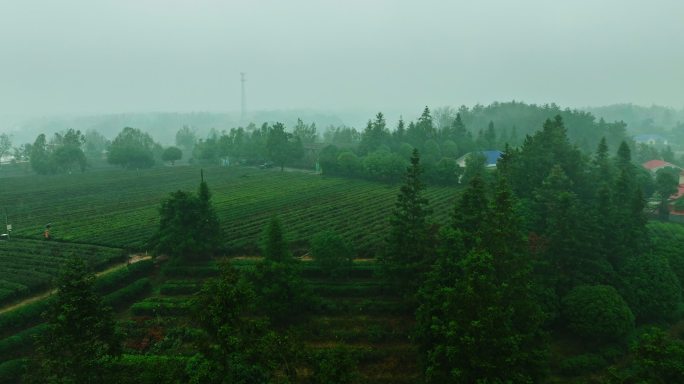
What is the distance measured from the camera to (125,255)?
124ft

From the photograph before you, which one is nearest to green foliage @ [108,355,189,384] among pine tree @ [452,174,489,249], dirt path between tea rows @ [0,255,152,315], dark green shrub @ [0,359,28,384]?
dark green shrub @ [0,359,28,384]

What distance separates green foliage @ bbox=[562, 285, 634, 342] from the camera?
24.5m

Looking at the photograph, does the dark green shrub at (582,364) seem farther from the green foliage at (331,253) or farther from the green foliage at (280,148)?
the green foliage at (280,148)

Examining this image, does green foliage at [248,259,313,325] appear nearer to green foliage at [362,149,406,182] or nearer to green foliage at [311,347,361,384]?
green foliage at [311,347,361,384]

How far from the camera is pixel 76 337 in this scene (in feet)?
52.9

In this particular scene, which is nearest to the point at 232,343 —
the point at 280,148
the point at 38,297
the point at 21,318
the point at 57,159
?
the point at 21,318

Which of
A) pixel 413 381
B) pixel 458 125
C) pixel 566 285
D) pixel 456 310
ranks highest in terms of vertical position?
pixel 458 125

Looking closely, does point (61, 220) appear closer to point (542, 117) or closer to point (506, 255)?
point (506, 255)

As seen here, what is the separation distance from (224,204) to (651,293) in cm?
4758

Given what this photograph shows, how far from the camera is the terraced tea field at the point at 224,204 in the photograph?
146 feet

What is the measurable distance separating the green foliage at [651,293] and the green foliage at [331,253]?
18.5 metres

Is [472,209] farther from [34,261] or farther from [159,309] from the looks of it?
[34,261]

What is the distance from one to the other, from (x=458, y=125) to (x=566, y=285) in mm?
85978

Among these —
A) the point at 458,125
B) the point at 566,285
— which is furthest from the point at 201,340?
the point at 458,125
